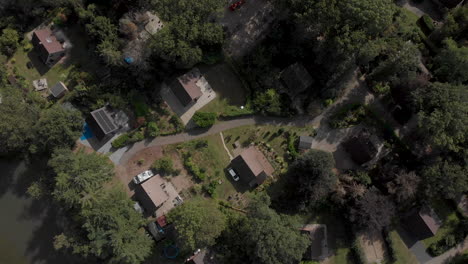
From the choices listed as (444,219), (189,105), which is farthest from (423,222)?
(189,105)

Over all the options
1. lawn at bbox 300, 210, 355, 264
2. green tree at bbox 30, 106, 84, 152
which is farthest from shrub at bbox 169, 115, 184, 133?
lawn at bbox 300, 210, 355, 264

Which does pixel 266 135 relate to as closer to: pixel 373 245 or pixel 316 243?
pixel 316 243

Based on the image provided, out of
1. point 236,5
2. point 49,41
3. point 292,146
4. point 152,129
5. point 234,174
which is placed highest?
point 49,41

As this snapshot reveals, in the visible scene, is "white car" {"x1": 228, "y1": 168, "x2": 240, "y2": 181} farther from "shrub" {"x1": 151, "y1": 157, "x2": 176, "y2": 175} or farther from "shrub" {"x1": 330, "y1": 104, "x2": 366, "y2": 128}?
"shrub" {"x1": 330, "y1": 104, "x2": 366, "y2": 128}

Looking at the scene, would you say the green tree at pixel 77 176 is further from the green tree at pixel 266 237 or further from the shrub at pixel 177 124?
the green tree at pixel 266 237

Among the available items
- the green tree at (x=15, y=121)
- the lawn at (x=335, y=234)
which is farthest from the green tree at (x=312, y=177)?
the green tree at (x=15, y=121)

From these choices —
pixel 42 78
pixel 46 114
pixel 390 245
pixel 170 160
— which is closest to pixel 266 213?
pixel 170 160

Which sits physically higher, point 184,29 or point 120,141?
point 184,29

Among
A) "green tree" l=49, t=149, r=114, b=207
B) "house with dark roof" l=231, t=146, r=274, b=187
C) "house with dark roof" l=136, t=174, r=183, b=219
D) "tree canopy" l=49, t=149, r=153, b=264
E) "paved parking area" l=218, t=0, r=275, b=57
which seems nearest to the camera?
"tree canopy" l=49, t=149, r=153, b=264
